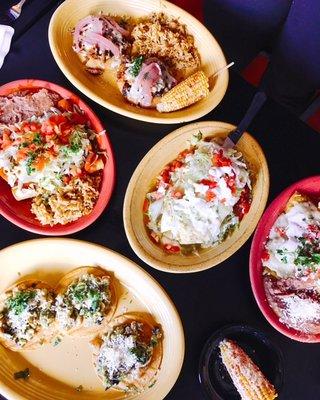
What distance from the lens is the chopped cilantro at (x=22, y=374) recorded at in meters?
2.58

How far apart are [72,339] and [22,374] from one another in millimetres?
287

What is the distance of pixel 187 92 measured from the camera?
2.56 metres

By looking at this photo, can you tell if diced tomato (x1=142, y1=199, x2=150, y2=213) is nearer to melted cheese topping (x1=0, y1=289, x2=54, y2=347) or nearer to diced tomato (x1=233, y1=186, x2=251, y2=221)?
diced tomato (x1=233, y1=186, x2=251, y2=221)

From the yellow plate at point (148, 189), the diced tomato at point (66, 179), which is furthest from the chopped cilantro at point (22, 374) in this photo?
the diced tomato at point (66, 179)

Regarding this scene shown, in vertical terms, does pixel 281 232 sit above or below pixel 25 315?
above

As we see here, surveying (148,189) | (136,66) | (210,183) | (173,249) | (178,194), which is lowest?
(173,249)

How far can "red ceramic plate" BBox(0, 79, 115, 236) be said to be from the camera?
99.8 inches

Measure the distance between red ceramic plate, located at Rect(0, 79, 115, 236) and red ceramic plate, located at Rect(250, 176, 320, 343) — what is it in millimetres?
734

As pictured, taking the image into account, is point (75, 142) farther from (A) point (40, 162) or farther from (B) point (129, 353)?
(B) point (129, 353)

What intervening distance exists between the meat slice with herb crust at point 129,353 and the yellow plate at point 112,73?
989mm

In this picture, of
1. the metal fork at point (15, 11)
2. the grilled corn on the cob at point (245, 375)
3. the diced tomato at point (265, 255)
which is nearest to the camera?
the grilled corn on the cob at point (245, 375)

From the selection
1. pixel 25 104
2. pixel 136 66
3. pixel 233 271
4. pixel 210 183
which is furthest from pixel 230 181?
pixel 25 104

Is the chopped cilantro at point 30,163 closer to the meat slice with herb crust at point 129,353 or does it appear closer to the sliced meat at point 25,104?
the sliced meat at point 25,104

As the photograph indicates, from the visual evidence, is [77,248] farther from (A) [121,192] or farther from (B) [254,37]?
(B) [254,37]
